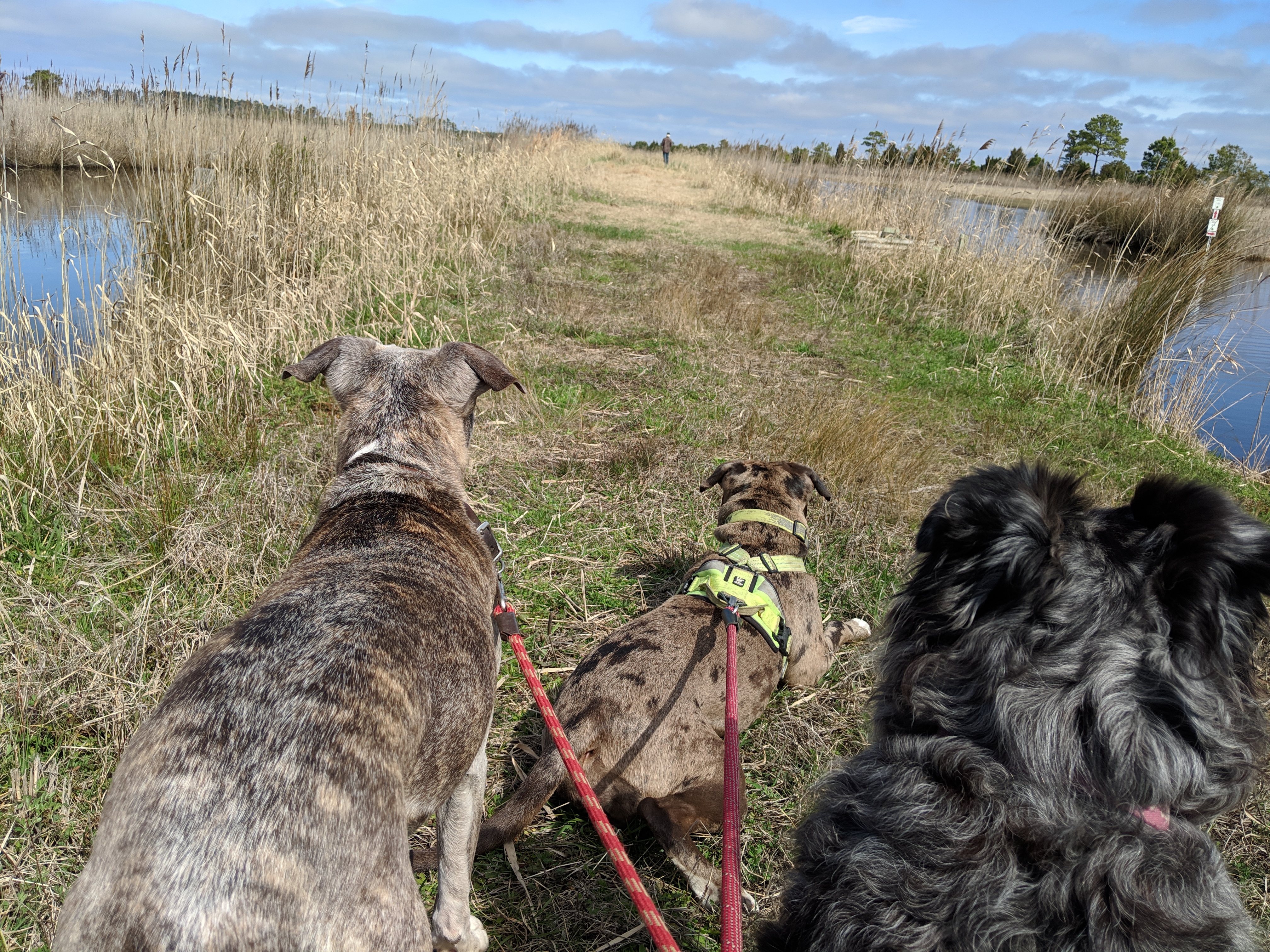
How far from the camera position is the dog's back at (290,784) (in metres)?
1.32

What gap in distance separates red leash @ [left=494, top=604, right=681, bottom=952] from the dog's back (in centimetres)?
29

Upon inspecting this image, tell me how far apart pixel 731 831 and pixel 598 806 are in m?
0.35

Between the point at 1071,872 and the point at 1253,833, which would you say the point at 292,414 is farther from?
the point at 1253,833

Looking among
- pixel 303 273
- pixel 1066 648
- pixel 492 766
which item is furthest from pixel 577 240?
pixel 1066 648

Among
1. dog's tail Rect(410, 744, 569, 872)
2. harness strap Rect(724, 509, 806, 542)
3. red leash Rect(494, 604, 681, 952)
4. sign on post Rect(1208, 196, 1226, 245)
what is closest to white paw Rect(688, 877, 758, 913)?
red leash Rect(494, 604, 681, 952)

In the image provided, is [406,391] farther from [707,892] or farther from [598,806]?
[707,892]

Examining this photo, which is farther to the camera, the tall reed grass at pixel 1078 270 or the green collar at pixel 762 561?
the tall reed grass at pixel 1078 270

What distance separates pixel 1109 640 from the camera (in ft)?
4.59

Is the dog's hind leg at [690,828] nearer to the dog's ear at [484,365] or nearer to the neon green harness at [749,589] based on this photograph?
the neon green harness at [749,589]

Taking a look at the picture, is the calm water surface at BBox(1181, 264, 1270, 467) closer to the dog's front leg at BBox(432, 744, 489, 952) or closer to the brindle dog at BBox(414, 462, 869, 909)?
the brindle dog at BBox(414, 462, 869, 909)

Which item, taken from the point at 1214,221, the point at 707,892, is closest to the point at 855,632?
the point at 707,892

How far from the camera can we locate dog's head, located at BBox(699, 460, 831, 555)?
3.94 metres

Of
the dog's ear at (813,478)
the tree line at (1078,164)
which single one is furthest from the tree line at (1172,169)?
the dog's ear at (813,478)

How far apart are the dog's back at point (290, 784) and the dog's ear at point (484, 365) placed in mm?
1294
